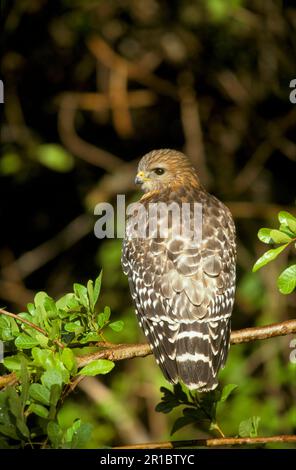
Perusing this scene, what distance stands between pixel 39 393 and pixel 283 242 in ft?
3.79

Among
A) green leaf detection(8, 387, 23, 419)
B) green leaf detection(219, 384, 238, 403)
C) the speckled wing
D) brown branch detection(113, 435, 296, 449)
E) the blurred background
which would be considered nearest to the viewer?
green leaf detection(8, 387, 23, 419)

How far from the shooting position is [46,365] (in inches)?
122

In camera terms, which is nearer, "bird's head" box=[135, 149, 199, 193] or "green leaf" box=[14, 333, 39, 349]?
"green leaf" box=[14, 333, 39, 349]

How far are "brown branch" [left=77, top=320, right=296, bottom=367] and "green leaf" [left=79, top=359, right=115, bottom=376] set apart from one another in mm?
102

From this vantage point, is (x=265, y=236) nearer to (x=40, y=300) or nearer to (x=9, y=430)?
(x=40, y=300)

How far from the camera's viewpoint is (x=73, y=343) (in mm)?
3383

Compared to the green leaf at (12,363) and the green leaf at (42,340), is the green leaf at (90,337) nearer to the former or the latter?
the green leaf at (42,340)

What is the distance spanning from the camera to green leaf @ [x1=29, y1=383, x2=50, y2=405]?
2863mm

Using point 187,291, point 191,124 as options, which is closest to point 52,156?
point 191,124

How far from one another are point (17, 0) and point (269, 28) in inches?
83.7

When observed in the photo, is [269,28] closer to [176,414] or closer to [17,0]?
[17,0]

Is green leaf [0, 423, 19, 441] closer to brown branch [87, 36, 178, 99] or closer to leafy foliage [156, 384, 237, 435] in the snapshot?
leafy foliage [156, 384, 237, 435]

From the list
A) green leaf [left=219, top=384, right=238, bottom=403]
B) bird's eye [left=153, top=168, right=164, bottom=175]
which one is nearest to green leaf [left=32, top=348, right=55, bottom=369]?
green leaf [left=219, top=384, right=238, bottom=403]

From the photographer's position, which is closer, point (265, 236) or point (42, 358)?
point (42, 358)
